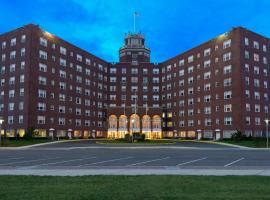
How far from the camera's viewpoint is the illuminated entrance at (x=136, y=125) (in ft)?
358

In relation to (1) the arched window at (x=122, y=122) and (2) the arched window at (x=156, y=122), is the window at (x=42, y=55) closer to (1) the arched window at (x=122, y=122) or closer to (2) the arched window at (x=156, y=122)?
(1) the arched window at (x=122, y=122)

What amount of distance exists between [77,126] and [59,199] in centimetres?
8859

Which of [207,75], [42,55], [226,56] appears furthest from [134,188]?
[207,75]

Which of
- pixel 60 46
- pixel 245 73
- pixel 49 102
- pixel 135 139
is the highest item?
pixel 60 46

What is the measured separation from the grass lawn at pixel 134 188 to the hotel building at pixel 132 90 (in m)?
67.6

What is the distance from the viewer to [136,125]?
362 ft

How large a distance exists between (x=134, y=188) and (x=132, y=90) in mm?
101551

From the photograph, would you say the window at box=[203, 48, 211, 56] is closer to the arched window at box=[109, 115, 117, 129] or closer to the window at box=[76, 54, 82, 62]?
the arched window at box=[109, 115, 117, 129]

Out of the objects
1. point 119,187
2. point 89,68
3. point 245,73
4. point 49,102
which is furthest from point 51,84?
point 119,187

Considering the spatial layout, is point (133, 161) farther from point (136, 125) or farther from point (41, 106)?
point (136, 125)

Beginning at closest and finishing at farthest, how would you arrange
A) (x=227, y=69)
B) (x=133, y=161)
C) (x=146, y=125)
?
(x=133, y=161) < (x=227, y=69) < (x=146, y=125)

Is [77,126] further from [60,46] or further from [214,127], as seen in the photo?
[214,127]

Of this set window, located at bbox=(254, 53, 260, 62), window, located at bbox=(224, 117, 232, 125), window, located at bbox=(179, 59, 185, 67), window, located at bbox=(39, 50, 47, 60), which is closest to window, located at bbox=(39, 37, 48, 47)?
window, located at bbox=(39, 50, 47, 60)

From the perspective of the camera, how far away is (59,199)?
29.7ft
